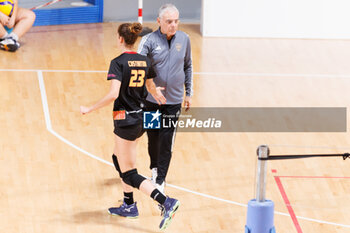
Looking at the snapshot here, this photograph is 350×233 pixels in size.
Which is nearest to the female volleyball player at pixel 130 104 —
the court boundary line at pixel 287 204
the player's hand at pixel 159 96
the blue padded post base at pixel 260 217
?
the player's hand at pixel 159 96

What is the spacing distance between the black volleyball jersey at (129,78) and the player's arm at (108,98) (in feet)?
0.18

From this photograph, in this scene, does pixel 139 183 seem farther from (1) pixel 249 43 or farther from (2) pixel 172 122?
(1) pixel 249 43

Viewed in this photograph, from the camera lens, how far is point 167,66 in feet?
21.2

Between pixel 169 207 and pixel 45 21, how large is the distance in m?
7.48

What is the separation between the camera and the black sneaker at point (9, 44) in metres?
10.9

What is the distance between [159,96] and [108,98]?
0.77m

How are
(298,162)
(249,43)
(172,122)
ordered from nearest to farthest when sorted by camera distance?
(172,122) < (298,162) < (249,43)

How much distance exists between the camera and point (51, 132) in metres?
8.10

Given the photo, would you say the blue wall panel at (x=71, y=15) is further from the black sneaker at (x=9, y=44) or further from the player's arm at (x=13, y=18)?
the black sneaker at (x=9, y=44)

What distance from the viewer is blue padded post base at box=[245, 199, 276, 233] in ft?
12.8

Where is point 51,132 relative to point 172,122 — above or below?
below

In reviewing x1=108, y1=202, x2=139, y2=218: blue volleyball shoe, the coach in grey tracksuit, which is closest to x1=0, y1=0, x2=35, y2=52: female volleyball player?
the coach in grey tracksuit

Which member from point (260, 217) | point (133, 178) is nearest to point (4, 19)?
point (133, 178)

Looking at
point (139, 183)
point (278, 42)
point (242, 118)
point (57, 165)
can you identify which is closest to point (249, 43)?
point (278, 42)
